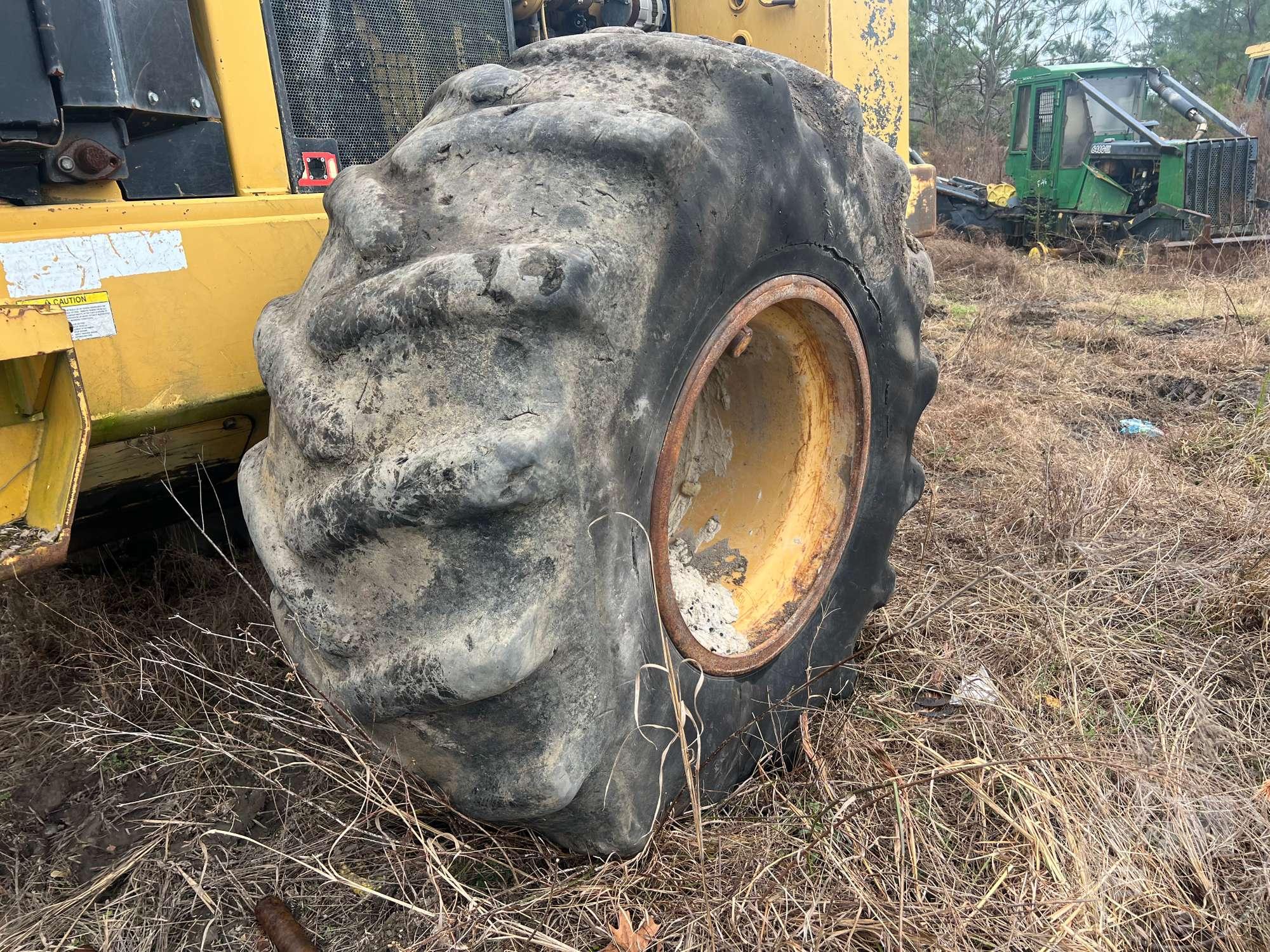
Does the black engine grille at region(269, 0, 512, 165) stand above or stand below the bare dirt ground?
above

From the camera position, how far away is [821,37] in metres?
2.72

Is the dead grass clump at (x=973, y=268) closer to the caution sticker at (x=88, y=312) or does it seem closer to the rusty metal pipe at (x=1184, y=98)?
the rusty metal pipe at (x=1184, y=98)

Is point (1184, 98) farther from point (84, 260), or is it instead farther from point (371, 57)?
point (84, 260)

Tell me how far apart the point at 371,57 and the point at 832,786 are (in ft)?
5.64

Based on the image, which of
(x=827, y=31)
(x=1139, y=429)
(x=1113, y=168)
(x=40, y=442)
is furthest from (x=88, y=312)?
(x=1113, y=168)

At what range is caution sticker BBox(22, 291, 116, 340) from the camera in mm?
1372

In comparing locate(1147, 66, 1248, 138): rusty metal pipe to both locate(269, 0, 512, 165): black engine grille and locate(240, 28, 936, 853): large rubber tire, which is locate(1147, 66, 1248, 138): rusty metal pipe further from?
locate(240, 28, 936, 853): large rubber tire

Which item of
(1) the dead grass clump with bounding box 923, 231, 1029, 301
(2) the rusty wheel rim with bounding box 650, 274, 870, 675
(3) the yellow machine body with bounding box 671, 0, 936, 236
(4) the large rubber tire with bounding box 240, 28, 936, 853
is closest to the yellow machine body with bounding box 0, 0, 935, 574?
(4) the large rubber tire with bounding box 240, 28, 936, 853

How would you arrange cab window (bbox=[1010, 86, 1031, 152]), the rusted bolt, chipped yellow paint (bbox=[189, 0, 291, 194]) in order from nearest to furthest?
the rusted bolt
chipped yellow paint (bbox=[189, 0, 291, 194])
cab window (bbox=[1010, 86, 1031, 152])

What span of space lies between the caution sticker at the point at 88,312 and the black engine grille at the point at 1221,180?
35.2 ft

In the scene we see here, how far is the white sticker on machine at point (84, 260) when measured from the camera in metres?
1.34

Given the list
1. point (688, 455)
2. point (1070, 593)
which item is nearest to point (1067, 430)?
point (1070, 593)

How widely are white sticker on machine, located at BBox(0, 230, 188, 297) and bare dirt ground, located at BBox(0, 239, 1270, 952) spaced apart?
82cm

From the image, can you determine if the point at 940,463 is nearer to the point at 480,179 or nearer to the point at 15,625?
the point at 480,179
